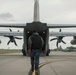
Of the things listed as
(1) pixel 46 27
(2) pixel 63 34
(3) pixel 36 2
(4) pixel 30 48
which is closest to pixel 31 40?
(4) pixel 30 48

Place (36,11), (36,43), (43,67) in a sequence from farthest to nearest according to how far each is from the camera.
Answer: (36,11)
(43,67)
(36,43)

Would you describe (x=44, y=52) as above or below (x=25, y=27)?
below

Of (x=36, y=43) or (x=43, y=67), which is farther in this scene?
(x=43, y=67)

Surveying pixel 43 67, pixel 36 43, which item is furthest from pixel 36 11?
pixel 36 43

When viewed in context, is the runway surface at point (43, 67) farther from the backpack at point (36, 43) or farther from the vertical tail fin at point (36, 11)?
the vertical tail fin at point (36, 11)

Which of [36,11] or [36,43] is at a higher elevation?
[36,11]

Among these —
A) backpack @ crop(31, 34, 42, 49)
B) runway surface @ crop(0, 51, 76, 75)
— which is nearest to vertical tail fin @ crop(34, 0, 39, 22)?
runway surface @ crop(0, 51, 76, 75)

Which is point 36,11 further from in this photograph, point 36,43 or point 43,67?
point 36,43

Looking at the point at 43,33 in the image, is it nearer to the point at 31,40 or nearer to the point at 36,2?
the point at 36,2

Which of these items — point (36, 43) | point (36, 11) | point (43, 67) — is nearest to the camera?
point (36, 43)

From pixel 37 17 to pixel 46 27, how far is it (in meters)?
1.65

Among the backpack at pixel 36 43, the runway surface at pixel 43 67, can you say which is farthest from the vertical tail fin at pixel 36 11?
the backpack at pixel 36 43

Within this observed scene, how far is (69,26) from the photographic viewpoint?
29438 millimetres

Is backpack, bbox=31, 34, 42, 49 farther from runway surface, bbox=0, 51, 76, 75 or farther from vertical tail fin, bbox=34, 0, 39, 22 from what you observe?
vertical tail fin, bbox=34, 0, 39, 22
